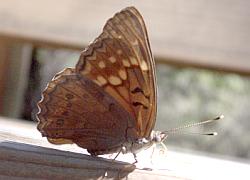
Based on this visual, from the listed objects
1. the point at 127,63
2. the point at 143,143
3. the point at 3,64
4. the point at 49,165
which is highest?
the point at 3,64

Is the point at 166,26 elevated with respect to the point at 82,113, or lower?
elevated

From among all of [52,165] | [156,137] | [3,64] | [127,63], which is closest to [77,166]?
[52,165]

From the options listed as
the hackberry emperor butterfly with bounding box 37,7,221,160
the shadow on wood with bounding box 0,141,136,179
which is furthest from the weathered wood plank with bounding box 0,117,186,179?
the hackberry emperor butterfly with bounding box 37,7,221,160

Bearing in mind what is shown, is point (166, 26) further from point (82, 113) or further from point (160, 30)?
point (82, 113)

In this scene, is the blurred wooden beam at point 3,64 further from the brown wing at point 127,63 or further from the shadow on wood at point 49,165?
the shadow on wood at point 49,165

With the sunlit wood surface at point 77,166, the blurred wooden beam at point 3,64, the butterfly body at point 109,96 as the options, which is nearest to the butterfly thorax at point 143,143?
the butterfly body at point 109,96

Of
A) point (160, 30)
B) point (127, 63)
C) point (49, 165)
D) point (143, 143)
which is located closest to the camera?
point (49, 165)

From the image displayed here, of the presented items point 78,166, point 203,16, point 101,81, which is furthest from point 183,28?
point 78,166
